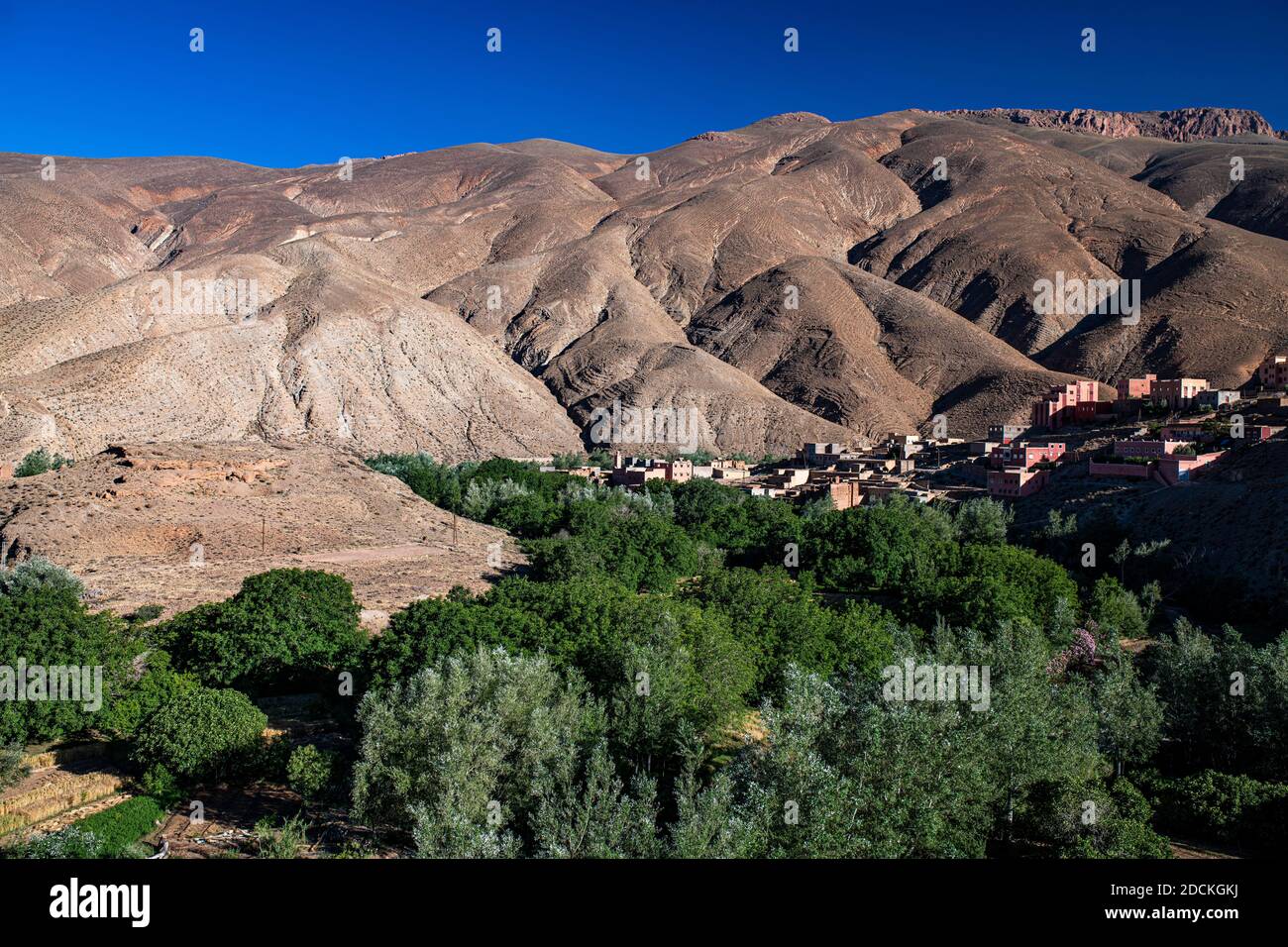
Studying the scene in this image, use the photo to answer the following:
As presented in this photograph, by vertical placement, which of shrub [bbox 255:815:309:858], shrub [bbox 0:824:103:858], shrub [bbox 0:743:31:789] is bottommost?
shrub [bbox 255:815:309:858]

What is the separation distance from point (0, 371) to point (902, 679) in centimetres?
6510

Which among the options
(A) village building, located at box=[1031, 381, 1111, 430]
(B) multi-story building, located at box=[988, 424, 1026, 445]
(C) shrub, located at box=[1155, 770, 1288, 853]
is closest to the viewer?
(C) shrub, located at box=[1155, 770, 1288, 853]

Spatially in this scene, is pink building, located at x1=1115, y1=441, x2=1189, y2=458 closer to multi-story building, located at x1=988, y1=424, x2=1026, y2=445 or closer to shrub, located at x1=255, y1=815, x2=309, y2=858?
multi-story building, located at x1=988, y1=424, x2=1026, y2=445

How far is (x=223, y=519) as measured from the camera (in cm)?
3228

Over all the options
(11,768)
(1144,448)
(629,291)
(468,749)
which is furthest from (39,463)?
(629,291)

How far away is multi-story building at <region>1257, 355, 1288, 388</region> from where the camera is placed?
52812 mm

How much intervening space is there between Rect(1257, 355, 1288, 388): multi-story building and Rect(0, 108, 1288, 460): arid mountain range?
68.9ft

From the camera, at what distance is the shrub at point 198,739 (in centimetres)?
1476

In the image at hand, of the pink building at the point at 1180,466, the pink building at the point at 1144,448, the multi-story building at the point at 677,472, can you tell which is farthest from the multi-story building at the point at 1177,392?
the multi-story building at the point at 677,472

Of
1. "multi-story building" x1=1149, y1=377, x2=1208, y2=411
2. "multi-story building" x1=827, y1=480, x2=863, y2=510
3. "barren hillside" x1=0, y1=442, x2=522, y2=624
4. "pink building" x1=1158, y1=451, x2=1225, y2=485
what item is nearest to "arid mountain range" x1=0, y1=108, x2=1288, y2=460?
"barren hillside" x1=0, y1=442, x2=522, y2=624
